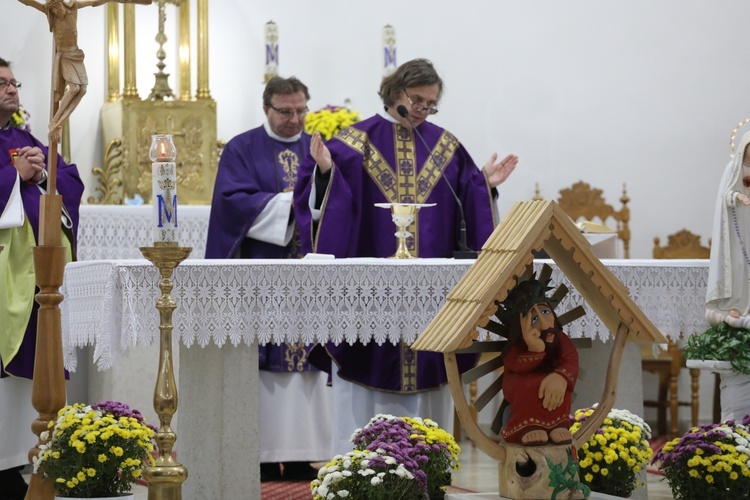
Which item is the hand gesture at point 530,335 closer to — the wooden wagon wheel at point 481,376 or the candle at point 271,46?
the wooden wagon wheel at point 481,376

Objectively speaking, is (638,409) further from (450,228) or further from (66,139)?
(66,139)

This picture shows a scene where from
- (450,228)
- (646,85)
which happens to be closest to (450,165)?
(450,228)

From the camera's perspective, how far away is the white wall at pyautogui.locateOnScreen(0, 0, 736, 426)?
9.86 meters

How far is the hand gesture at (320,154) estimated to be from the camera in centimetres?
599

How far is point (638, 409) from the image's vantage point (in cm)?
570

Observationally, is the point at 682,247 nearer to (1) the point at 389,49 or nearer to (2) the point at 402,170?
(1) the point at 389,49

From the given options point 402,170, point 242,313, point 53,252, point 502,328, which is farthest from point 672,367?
point 53,252

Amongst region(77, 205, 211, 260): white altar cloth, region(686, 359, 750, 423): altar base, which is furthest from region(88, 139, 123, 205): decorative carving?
region(686, 359, 750, 423): altar base

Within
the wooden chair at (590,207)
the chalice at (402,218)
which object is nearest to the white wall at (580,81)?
the wooden chair at (590,207)

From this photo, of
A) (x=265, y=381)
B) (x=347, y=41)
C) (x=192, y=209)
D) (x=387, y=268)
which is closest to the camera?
(x=387, y=268)

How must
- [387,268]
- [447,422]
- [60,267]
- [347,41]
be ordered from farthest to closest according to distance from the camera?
[347,41], [447,422], [387,268], [60,267]

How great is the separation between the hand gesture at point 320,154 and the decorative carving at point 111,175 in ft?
9.80

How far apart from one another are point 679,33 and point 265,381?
4.83 metres

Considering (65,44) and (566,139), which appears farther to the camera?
(566,139)
